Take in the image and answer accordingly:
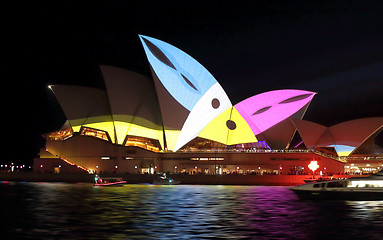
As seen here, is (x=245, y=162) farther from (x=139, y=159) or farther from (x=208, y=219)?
(x=208, y=219)

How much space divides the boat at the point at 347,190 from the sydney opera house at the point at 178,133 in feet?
123

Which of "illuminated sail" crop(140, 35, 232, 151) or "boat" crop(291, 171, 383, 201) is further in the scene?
"illuminated sail" crop(140, 35, 232, 151)

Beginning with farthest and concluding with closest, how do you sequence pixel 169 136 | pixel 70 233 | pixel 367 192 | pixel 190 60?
1. pixel 169 136
2. pixel 190 60
3. pixel 367 192
4. pixel 70 233

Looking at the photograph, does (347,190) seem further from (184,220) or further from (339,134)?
(339,134)

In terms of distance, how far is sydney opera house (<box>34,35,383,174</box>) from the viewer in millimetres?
80250

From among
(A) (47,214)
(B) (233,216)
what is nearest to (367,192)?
(B) (233,216)

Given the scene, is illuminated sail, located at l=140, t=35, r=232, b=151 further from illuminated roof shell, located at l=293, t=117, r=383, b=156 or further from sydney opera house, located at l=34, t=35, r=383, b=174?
illuminated roof shell, located at l=293, t=117, r=383, b=156

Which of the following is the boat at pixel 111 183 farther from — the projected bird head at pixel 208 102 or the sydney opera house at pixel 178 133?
the projected bird head at pixel 208 102

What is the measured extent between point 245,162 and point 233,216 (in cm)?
5530

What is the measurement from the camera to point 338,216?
29.6 metres

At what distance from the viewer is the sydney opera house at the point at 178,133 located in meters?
80.2

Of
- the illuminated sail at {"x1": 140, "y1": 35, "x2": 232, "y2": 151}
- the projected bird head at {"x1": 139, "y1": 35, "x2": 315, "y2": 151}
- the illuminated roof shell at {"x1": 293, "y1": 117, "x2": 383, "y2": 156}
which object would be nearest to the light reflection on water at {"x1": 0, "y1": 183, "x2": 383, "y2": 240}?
the illuminated sail at {"x1": 140, "y1": 35, "x2": 232, "y2": 151}

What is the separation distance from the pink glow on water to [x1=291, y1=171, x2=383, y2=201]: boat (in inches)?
1543

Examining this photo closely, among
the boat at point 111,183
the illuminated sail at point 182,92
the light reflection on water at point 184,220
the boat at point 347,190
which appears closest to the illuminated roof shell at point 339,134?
the illuminated sail at point 182,92
